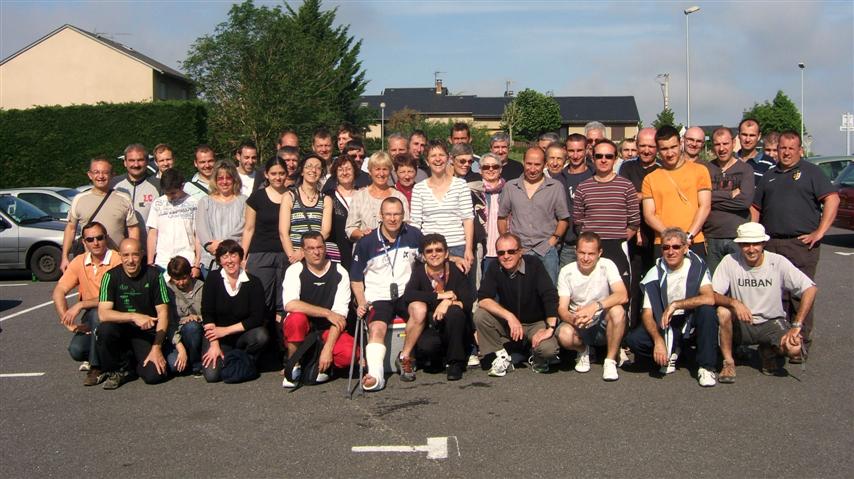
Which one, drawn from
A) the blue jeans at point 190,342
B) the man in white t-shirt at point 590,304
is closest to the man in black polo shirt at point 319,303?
the blue jeans at point 190,342

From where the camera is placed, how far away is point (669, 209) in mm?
7449

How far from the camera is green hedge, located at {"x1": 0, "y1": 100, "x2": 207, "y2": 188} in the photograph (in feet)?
97.5

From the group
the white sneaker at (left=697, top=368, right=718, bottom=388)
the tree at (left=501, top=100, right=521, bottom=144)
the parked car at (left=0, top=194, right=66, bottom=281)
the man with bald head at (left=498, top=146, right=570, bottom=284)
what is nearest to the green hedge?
the parked car at (left=0, top=194, right=66, bottom=281)

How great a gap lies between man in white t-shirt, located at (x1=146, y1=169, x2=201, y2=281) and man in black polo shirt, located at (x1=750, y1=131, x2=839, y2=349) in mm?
5477

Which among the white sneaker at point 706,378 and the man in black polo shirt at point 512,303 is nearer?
the white sneaker at point 706,378

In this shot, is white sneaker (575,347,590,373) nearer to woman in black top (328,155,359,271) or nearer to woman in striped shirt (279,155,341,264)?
woman in black top (328,155,359,271)

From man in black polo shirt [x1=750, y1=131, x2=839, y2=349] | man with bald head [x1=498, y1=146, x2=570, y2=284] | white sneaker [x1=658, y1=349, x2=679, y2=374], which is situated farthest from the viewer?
man with bald head [x1=498, y1=146, x2=570, y2=284]

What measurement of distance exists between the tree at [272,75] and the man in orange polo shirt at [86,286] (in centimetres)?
2736

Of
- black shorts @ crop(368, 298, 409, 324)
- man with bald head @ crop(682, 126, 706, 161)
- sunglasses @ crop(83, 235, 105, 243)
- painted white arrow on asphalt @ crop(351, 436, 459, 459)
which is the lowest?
painted white arrow on asphalt @ crop(351, 436, 459, 459)

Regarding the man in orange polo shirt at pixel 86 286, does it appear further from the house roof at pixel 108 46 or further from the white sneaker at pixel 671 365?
the house roof at pixel 108 46

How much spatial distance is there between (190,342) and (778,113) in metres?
45.4

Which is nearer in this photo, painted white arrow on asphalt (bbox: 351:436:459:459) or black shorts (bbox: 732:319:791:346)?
painted white arrow on asphalt (bbox: 351:436:459:459)

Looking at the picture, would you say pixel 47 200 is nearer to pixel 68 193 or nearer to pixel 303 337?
pixel 68 193

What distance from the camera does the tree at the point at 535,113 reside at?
70.3 m
